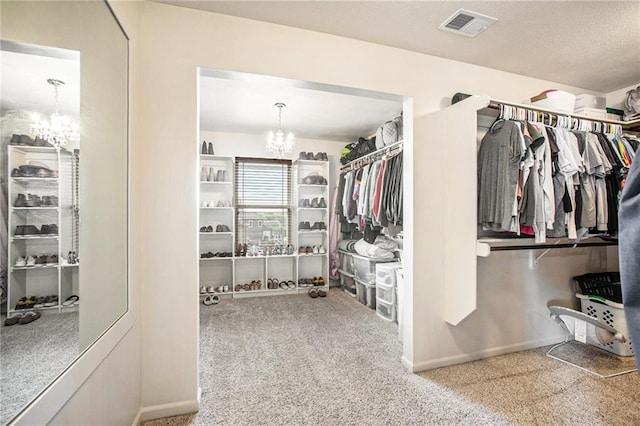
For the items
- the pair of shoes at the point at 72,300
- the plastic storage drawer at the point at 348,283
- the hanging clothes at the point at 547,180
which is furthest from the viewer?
the plastic storage drawer at the point at 348,283

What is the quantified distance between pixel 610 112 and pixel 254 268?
4.64 metres

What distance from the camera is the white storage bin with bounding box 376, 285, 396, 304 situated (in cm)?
332

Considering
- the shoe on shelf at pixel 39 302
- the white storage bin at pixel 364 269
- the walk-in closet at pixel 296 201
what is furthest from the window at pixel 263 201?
the shoe on shelf at pixel 39 302

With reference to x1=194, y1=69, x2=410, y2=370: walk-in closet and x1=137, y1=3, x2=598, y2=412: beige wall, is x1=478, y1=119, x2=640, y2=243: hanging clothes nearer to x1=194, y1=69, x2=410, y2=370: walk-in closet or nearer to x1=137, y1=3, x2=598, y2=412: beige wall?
x1=194, y1=69, x2=410, y2=370: walk-in closet

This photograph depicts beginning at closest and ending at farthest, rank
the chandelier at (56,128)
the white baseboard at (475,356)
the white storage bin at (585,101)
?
the chandelier at (56,128), the white baseboard at (475,356), the white storage bin at (585,101)

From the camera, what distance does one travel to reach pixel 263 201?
4.71 meters

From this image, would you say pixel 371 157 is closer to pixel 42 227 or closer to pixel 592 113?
pixel 592 113

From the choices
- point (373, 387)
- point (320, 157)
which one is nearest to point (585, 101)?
point (373, 387)

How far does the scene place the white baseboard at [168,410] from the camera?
1.68 metres

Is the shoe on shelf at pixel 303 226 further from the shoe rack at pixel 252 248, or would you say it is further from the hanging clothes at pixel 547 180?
the hanging clothes at pixel 547 180

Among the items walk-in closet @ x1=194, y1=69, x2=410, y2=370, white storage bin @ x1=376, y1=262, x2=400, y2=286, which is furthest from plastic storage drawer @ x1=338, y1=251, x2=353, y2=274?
white storage bin @ x1=376, y1=262, x2=400, y2=286

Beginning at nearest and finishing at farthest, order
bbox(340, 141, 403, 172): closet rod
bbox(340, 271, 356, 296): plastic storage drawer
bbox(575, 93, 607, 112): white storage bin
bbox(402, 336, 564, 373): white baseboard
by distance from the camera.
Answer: bbox(402, 336, 564, 373): white baseboard < bbox(575, 93, 607, 112): white storage bin < bbox(340, 141, 403, 172): closet rod < bbox(340, 271, 356, 296): plastic storage drawer

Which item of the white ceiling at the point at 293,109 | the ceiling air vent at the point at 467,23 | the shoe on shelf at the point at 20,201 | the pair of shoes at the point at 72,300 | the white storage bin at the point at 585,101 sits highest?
the white ceiling at the point at 293,109

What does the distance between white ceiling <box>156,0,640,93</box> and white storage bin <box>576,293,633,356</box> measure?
81.7 inches
